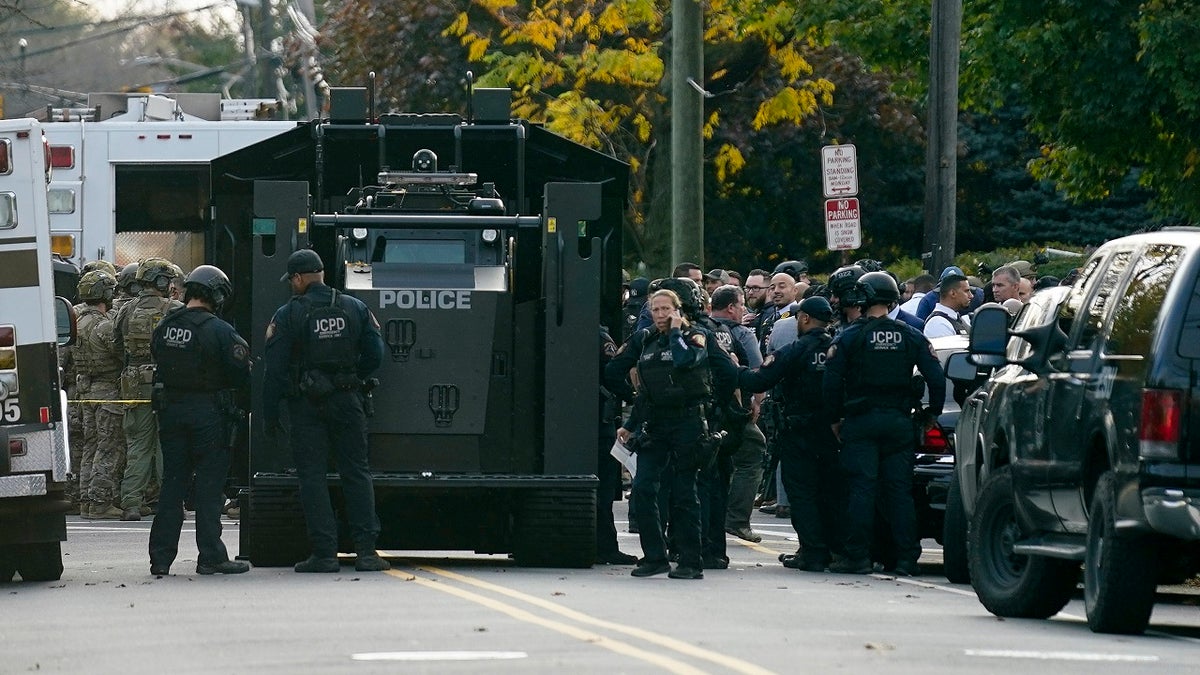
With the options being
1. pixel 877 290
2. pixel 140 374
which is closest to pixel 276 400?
pixel 877 290

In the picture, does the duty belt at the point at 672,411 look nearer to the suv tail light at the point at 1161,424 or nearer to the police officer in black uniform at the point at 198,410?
the police officer in black uniform at the point at 198,410

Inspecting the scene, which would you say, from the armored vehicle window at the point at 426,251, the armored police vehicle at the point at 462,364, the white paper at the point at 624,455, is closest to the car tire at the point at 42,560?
the armored police vehicle at the point at 462,364

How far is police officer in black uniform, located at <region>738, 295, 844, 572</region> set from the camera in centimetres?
1598

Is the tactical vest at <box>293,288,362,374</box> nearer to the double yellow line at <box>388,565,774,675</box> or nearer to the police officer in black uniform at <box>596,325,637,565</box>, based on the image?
the double yellow line at <box>388,565,774,675</box>

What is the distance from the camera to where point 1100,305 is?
1184 cm

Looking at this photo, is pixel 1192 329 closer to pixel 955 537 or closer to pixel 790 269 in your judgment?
pixel 955 537

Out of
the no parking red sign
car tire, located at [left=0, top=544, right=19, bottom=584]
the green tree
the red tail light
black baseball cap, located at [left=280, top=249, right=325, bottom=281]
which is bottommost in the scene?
car tire, located at [left=0, top=544, right=19, bottom=584]

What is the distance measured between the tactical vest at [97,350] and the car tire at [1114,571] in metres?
11.5

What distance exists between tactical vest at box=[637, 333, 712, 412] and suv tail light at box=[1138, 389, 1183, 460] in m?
4.44

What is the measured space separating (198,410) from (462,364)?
5.48 feet

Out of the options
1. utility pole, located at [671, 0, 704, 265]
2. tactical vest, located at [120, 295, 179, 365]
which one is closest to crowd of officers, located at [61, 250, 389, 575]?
tactical vest, located at [120, 295, 179, 365]

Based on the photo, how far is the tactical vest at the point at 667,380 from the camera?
1478cm

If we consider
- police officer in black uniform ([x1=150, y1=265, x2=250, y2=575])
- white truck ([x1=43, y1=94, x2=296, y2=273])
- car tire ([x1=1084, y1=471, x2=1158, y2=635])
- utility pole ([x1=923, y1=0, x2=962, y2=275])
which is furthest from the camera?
white truck ([x1=43, y1=94, x2=296, y2=273])

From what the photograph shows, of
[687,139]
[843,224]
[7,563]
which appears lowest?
[7,563]
